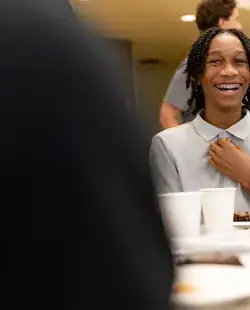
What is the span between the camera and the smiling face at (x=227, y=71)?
5.32 feet

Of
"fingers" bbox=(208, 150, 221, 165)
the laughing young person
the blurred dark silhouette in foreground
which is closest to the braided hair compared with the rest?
the laughing young person

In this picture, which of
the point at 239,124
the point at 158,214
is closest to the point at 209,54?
the point at 239,124

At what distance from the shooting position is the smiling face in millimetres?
1620

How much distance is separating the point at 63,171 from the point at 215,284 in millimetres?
445

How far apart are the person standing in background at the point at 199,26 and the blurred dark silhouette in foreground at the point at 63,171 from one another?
1.51m

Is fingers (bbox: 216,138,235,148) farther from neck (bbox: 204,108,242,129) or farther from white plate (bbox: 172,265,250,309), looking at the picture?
white plate (bbox: 172,265,250,309)

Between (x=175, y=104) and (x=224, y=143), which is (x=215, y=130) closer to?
(x=224, y=143)

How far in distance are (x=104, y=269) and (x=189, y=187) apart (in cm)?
108

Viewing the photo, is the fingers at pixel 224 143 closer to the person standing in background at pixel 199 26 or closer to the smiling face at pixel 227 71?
the smiling face at pixel 227 71

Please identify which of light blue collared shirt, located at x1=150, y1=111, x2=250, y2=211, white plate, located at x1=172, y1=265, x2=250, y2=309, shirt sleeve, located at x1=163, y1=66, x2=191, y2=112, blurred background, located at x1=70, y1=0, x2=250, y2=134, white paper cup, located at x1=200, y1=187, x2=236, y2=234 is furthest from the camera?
blurred background, located at x1=70, y1=0, x2=250, y2=134

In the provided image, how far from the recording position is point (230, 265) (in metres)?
0.95

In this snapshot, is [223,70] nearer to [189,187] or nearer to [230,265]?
[189,187]

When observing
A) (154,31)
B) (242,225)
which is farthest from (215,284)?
(154,31)

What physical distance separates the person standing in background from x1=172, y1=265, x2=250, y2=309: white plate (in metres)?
1.08
